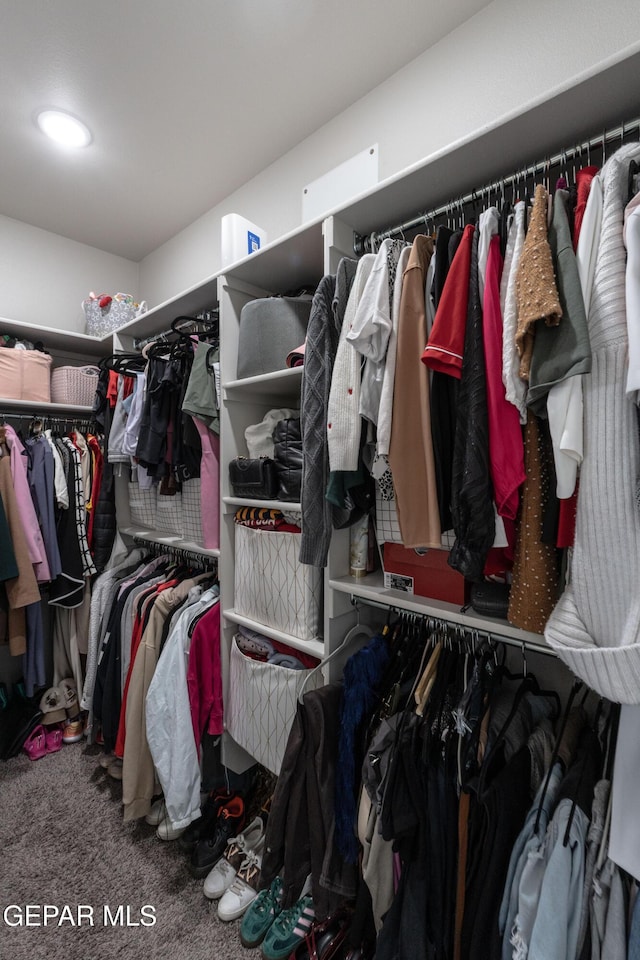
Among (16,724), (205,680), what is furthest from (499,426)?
(16,724)

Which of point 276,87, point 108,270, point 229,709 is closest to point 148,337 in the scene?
point 108,270

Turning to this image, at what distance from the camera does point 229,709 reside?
64.9 inches

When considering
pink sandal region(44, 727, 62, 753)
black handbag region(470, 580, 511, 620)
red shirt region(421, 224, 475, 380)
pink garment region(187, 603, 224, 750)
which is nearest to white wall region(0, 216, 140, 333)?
pink garment region(187, 603, 224, 750)

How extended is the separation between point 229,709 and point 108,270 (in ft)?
9.09

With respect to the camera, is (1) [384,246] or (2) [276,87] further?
(2) [276,87]

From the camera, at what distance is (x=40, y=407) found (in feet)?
7.47

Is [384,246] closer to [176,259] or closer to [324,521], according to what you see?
[324,521]

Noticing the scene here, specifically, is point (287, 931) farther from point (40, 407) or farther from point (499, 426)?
point (40, 407)

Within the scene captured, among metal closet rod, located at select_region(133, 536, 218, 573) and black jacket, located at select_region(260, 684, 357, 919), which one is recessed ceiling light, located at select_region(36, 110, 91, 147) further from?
black jacket, located at select_region(260, 684, 357, 919)

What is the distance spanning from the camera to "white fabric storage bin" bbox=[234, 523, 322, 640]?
1.38 meters

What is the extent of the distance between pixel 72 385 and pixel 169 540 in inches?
44.2

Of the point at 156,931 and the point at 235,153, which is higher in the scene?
the point at 235,153

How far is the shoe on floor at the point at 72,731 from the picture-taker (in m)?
2.28

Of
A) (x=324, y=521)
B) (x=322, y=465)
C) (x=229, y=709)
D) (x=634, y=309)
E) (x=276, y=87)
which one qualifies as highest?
(x=276, y=87)
